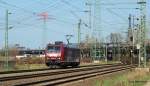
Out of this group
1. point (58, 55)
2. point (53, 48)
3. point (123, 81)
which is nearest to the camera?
point (123, 81)

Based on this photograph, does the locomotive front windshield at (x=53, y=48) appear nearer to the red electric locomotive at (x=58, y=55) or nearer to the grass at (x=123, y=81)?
the red electric locomotive at (x=58, y=55)

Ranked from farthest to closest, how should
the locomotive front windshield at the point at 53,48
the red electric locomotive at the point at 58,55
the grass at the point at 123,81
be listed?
the locomotive front windshield at the point at 53,48 < the red electric locomotive at the point at 58,55 < the grass at the point at 123,81

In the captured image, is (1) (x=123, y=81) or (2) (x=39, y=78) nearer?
(1) (x=123, y=81)

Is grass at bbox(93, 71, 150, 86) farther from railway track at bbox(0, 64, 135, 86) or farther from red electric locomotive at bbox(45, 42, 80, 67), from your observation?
red electric locomotive at bbox(45, 42, 80, 67)

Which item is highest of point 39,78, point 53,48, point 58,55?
point 53,48

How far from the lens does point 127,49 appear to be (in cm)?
14025

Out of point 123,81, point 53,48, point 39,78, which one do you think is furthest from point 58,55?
point 123,81

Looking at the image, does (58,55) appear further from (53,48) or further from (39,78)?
(39,78)

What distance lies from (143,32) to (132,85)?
25123 millimetres

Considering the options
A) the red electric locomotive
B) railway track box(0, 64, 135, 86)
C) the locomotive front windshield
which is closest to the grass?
railway track box(0, 64, 135, 86)

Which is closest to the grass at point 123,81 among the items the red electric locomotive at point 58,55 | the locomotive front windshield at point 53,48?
the red electric locomotive at point 58,55

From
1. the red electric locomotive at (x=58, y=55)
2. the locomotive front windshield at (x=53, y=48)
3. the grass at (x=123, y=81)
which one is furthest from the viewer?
the locomotive front windshield at (x=53, y=48)

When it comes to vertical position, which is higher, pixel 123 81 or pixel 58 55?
pixel 58 55

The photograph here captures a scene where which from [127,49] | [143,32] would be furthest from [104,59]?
[143,32]
